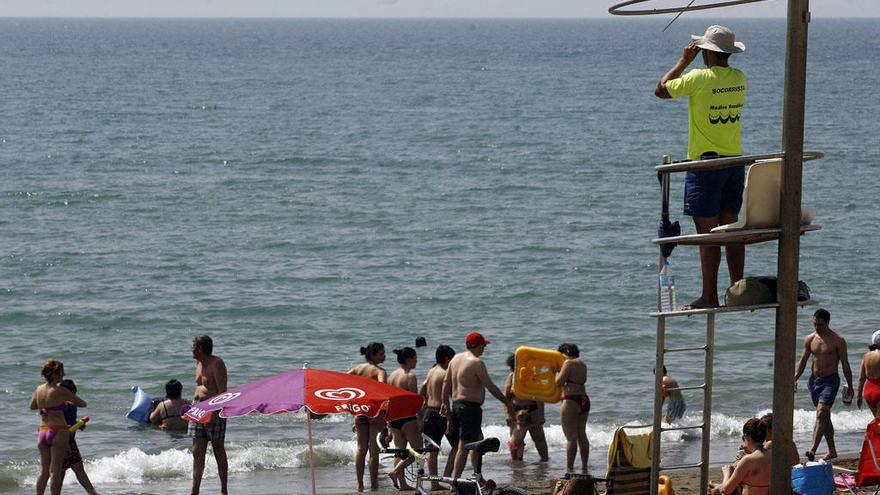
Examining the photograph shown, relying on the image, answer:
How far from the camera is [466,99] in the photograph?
242ft

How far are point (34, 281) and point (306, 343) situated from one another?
7876 millimetres

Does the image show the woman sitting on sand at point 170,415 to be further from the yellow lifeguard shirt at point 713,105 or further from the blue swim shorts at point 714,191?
the yellow lifeguard shirt at point 713,105

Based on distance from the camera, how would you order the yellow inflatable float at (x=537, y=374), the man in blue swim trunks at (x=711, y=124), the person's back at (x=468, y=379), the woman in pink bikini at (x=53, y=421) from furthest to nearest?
the yellow inflatable float at (x=537, y=374) < the person's back at (x=468, y=379) < the woman in pink bikini at (x=53, y=421) < the man in blue swim trunks at (x=711, y=124)

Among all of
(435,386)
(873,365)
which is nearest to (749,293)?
(873,365)

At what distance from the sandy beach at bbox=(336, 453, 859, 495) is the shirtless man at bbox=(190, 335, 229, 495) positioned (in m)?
1.42

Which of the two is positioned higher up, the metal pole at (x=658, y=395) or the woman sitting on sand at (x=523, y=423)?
the metal pole at (x=658, y=395)

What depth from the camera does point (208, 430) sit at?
12516 mm

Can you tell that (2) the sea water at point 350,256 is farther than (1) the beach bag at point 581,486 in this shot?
Yes

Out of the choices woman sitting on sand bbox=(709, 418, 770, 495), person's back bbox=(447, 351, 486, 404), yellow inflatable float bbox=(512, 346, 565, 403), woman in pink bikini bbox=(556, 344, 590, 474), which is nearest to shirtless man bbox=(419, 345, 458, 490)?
person's back bbox=(447, 351, 486, 404)

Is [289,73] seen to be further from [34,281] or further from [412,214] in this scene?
[34,281]

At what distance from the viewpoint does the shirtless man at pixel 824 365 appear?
13.0 m

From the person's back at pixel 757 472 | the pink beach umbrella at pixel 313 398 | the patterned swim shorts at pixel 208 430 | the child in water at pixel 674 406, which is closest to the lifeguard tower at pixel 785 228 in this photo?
the person's back at pixel 757 472

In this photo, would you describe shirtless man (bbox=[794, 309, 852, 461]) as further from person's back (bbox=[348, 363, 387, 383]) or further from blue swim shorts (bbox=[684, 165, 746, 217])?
blue swim shorts (bbox=[684, 165, 746, 217])

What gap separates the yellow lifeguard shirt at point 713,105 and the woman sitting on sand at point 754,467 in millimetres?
2352
